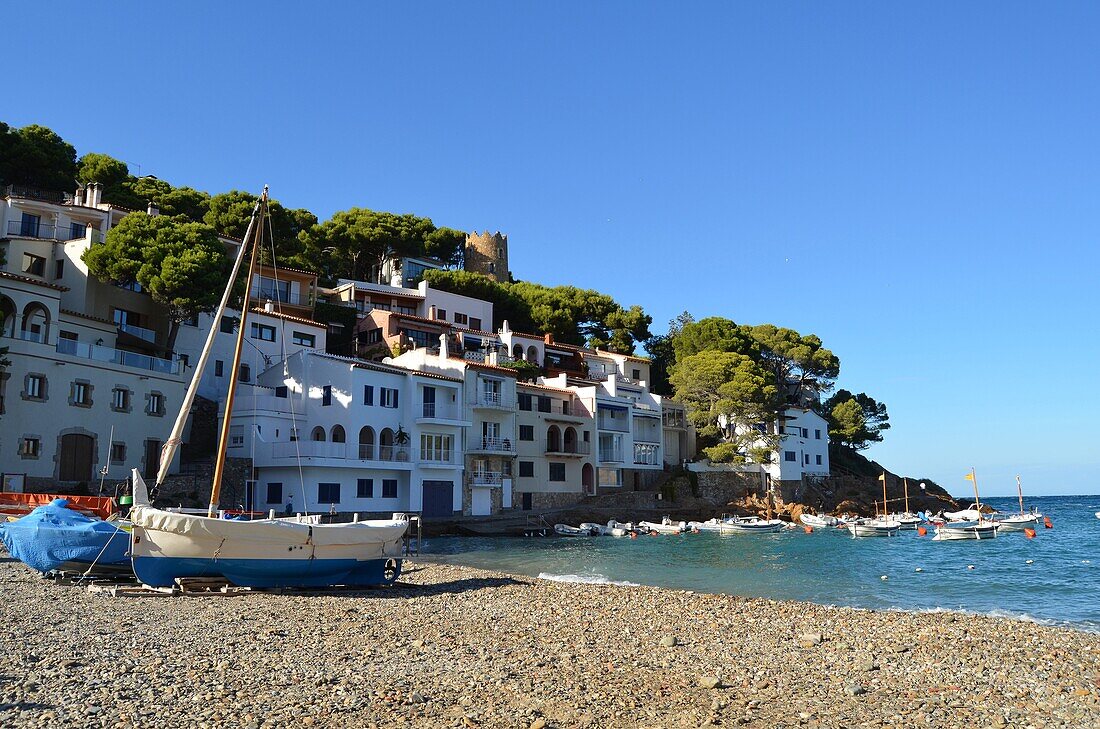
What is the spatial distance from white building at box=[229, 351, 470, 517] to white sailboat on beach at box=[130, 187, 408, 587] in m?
21.4

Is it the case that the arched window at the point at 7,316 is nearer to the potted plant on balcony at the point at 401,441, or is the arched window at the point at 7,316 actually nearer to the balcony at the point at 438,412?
the potted plant on balcony at the point at 401,441

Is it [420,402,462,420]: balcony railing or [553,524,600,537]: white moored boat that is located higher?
[420,402,462,420]: balcony railing

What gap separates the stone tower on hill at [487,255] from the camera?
107 m

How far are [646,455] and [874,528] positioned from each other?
2032 cm

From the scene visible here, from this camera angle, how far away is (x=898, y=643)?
1638cm

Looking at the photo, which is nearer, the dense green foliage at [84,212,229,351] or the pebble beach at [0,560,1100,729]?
the pebble beach at [0,560,1100,729]

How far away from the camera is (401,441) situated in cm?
5141

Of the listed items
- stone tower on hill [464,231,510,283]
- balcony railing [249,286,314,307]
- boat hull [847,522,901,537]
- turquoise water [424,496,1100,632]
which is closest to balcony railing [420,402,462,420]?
turquoise water [424,496,1100,632]

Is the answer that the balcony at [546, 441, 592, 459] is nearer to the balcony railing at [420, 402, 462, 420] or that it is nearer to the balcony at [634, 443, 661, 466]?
the balcony at [634, 443, 661, 466]

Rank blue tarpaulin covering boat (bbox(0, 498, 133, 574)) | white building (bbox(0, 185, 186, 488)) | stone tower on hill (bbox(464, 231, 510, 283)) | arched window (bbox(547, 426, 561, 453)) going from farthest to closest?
1. stone tower on hill (bbox(464, 231, 510, 283))
2. arched window (bbox(547, 426, 561, 453))
3. white building (bbox(0, 185, 186, 488))
4. blue tarpaulin covering boat (bbox(0, 498, 133, 574))

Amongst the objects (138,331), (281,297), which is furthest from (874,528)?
(138,331)

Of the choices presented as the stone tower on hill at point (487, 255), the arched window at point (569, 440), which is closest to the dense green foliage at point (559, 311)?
the stone tower on hill at point (487, 255)

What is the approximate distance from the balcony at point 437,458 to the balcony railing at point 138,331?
724 inches

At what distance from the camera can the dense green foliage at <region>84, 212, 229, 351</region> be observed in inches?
1826
